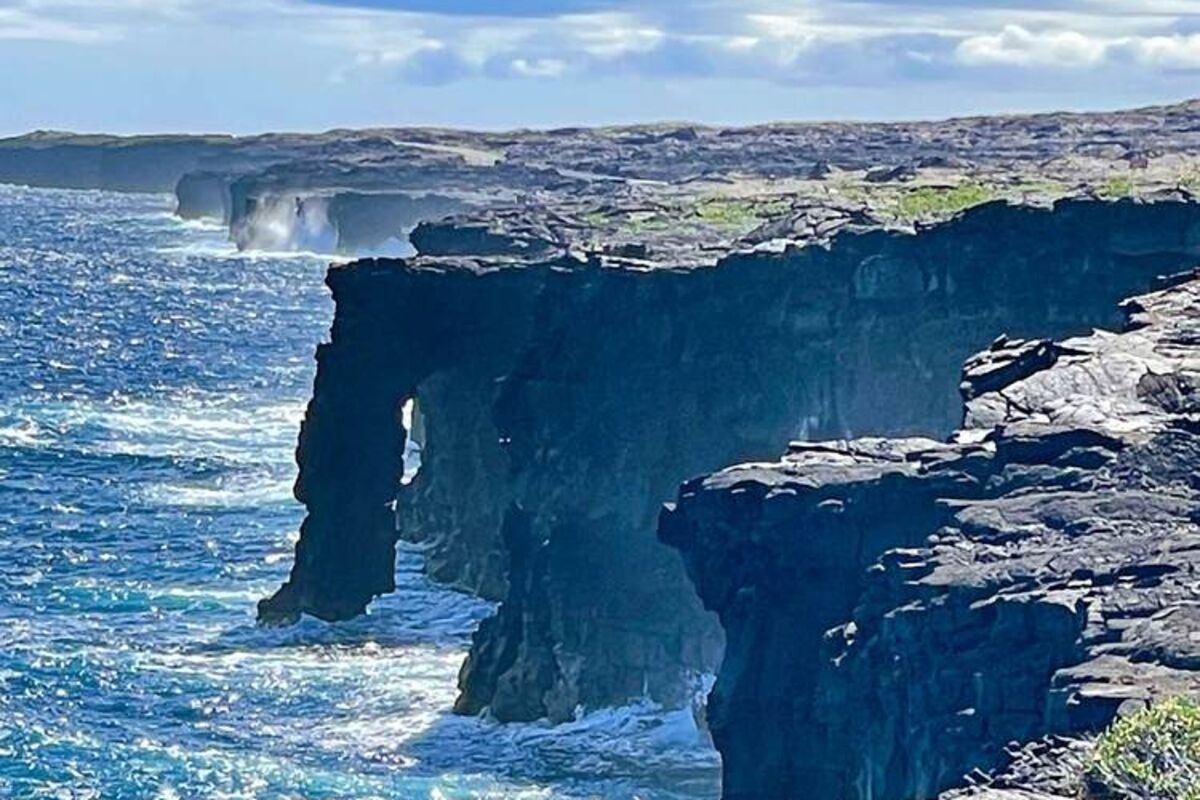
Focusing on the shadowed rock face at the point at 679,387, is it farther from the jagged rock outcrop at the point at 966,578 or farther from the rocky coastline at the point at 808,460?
the jagged rock outcrop at the point at 966,578

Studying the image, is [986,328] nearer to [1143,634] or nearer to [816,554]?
[816,554]

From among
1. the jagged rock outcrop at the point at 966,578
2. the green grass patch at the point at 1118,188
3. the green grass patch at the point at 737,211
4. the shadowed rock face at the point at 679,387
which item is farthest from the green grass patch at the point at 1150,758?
the green grass patch at the point at 737,211

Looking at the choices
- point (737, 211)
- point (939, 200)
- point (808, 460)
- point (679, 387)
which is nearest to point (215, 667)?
point (679, 387)

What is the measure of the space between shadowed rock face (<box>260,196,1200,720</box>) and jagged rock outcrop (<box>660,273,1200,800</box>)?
19.5m

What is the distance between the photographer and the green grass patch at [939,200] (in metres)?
100

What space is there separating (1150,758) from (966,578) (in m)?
11.0

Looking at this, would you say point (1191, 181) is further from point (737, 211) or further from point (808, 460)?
point (808, 460)

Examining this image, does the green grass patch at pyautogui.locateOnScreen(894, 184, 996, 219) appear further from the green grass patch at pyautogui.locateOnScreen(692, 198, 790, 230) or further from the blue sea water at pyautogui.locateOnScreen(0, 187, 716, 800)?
the blue sea water at pyautogui.locateOnScreen(0, 187, 716, 800)

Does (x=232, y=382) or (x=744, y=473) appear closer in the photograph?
(x=744, y=473)

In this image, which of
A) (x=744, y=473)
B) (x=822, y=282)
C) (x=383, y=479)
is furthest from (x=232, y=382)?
(x=744, y=473)

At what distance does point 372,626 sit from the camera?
93.6 m

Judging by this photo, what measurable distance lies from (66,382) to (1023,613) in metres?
116

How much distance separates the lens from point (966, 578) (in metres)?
50.7

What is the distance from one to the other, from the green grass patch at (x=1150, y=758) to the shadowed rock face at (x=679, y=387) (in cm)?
4143
